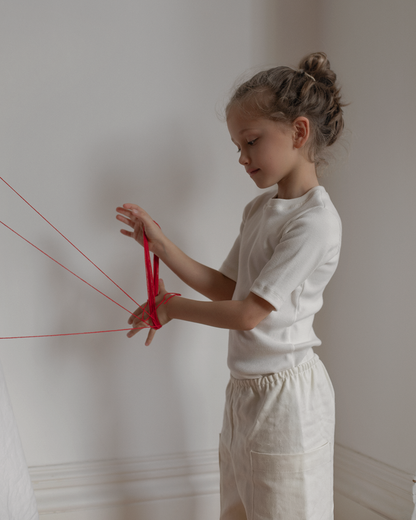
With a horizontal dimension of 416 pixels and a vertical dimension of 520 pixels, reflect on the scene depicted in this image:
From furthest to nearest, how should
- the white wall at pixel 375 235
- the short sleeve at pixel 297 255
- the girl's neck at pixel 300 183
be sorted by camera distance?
the white wall at pixel 375 235 → the girl's neck at pixel 300 183 → the short sleeve at pixel 297 255

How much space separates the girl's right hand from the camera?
94 centimetres

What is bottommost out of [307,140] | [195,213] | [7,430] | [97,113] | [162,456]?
[162,456]

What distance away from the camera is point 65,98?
104cm

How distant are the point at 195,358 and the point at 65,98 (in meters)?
0.68

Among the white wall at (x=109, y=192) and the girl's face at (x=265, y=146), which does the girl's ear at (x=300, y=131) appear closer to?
the girl's face at (x=265, y=146)

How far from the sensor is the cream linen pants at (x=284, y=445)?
82cm

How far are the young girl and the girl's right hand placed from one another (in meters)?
0.12

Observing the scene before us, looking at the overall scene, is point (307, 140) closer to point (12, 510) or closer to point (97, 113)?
point (97, 113)

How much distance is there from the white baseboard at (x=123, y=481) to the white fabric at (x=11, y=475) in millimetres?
256

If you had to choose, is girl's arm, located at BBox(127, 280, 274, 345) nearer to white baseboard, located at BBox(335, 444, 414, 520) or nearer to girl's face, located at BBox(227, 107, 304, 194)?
girl's face, located at BBox(227, 107, 304, 194)

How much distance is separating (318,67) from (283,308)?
0.43 meters

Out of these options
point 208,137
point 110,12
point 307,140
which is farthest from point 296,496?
point 110,12

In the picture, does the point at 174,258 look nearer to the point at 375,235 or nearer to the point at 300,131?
the point at 300,131

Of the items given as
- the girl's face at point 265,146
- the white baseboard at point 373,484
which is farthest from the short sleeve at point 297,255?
the white baseboard at point 373,484
